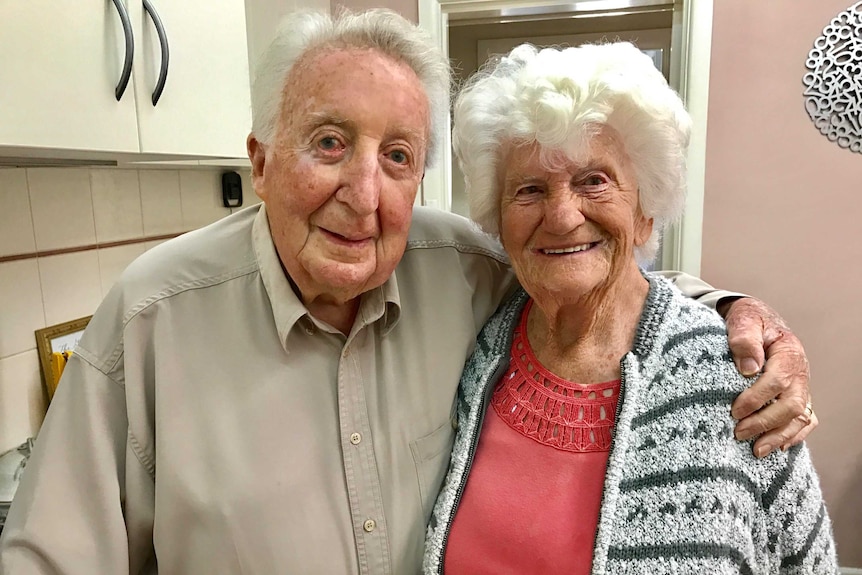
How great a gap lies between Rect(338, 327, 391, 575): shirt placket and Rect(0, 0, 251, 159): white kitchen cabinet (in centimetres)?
60

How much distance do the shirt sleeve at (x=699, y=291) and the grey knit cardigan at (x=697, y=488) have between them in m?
0.16

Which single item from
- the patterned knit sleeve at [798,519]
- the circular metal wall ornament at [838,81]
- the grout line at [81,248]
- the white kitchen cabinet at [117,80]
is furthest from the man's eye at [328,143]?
the circular metal wall ornament at [838,81]

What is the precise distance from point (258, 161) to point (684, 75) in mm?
1814

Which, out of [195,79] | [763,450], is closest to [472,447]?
[763,450]

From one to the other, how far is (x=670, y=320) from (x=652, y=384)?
4.8 inches

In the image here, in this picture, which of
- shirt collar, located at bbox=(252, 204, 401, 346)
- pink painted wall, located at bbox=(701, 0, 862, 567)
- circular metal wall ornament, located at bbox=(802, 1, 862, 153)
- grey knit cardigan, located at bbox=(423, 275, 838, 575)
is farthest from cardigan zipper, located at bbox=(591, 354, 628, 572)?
circular metal wall ornament, located at bbox=(802, 1, 862, 153)

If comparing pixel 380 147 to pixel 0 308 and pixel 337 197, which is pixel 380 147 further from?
pixel 0 308

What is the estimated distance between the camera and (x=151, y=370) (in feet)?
3.06

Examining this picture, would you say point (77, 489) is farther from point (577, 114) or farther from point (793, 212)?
point (793, 212)

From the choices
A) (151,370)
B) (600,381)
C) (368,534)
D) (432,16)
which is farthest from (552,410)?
(432,16)

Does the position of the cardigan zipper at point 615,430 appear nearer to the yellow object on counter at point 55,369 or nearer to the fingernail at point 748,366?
the fingernail at point 748,366

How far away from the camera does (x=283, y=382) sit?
97 centimetres

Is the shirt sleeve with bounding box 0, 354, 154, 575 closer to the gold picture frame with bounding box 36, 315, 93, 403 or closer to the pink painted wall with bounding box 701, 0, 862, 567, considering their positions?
the gold picture frame with bounding box 36, 315, 93, 403

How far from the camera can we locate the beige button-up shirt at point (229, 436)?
0.90 metres
